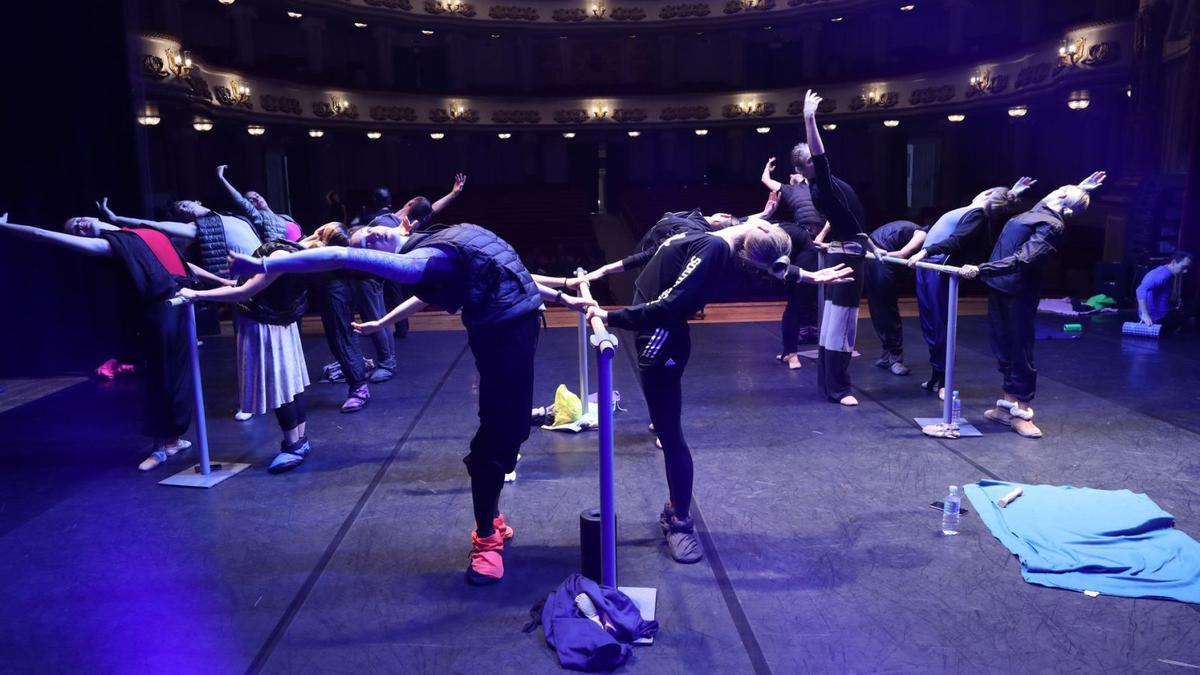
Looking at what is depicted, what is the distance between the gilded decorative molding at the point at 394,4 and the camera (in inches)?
853

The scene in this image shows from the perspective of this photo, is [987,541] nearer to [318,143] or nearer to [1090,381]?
[1090,381]

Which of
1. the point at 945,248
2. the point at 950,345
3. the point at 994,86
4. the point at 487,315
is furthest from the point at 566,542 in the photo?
the point at 994,86

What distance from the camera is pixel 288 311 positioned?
4840mm

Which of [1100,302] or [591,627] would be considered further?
[1100,302]

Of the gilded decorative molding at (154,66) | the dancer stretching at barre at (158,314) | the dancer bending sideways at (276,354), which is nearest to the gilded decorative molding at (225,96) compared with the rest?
the gilded decorative molding at (154,66)

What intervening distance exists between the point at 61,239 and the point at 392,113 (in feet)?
64.8

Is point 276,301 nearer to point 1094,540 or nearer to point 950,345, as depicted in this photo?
point 950,345

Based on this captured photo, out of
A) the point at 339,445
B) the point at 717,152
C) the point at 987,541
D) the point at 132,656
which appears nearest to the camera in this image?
the point at 132,656

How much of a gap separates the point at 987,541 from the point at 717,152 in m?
24.7

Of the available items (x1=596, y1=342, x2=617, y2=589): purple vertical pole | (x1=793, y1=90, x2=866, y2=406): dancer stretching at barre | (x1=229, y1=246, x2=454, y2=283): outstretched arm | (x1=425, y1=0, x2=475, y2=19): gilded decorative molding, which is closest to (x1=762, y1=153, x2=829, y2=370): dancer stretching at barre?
(x1=793, y1=90, x2=866, y2=406): dancer stretching at barre

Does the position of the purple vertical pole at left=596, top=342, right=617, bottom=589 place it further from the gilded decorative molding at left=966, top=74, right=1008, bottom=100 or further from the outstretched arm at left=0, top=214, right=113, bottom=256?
the gilded decorative molding at left=966, top=74, right=1008, bottom=100

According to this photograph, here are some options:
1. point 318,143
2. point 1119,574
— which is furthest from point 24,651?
point 318,143

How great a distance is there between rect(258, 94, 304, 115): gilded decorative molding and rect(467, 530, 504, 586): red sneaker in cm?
1892

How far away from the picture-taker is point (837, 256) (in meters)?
6.56
